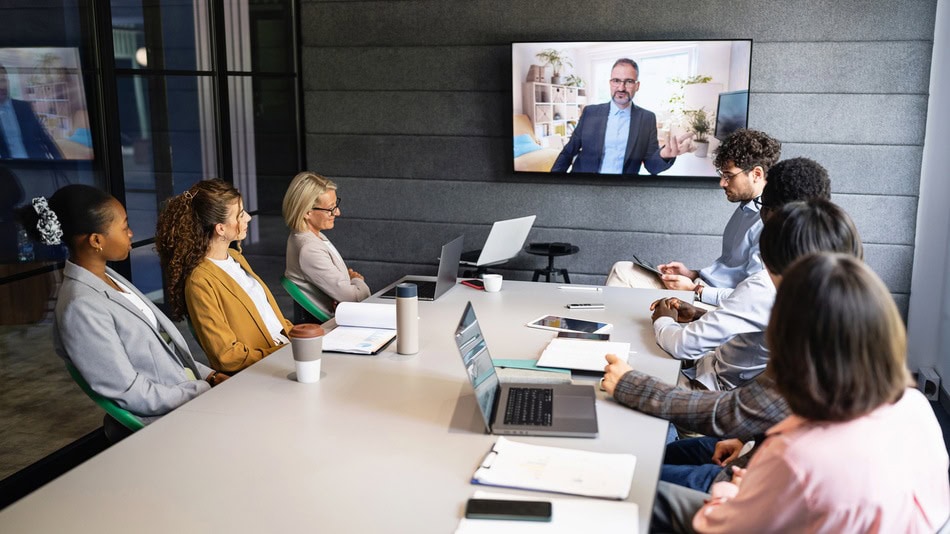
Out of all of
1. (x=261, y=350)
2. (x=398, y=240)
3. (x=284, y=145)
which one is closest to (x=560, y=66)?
(x=398, y=240)

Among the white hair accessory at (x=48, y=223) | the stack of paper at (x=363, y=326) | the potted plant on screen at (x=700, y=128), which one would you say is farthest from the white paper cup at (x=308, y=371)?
the potted plant on screen at (x=700, y=128)

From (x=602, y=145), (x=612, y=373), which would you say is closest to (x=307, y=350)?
(x=612, y=373)

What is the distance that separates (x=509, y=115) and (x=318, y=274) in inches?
83.2

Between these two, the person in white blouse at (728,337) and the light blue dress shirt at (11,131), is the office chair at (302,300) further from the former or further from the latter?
the person in white blouse at (728,337)

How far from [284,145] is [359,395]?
3.60m

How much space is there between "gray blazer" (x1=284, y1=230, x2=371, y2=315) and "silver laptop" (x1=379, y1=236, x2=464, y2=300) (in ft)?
0.54

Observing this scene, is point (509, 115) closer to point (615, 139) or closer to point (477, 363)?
point (615, 139)

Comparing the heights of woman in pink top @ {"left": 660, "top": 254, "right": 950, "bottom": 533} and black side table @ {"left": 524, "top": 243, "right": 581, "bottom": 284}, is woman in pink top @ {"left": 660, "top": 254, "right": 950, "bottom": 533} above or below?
above

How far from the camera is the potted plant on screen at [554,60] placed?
4.90 meters

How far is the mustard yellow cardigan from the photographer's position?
2.72m

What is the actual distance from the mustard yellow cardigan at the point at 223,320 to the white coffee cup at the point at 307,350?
1.74 ft

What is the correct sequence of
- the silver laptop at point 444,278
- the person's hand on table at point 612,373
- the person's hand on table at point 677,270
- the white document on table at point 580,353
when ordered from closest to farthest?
the person's hand on table at point 612,373 < the white document on table at point 580,353 < the silver laptop at point 444,278 < the person's hand on table at point 677,270

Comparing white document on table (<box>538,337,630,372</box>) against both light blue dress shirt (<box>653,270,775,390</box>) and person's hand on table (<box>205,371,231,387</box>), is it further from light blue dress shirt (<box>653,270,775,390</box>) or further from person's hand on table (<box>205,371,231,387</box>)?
person's hand on table (<box>205,371,231,387</box>)

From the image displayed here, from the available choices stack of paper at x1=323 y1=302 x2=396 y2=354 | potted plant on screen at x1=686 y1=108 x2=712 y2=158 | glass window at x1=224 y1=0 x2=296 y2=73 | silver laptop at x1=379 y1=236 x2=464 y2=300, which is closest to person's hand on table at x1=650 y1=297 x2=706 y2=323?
silver laptop at x1=379 y1=236 x2=464 y2=300
